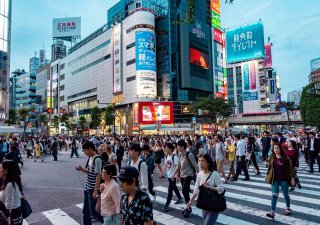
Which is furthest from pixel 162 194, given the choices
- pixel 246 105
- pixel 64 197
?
pixel 246 105

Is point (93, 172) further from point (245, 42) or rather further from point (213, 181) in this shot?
point (245, 42)

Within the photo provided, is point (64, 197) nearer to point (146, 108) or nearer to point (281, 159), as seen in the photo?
point (281, 159)

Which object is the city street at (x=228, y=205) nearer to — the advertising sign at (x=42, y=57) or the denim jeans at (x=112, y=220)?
the denim jeans at (x=112, y=220)

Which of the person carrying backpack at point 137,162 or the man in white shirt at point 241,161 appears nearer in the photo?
the person carrying backpack at point 137,162

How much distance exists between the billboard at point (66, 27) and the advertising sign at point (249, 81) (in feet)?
193

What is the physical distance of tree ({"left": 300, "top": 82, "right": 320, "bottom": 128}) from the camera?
127 feet

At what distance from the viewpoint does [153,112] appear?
186 feet

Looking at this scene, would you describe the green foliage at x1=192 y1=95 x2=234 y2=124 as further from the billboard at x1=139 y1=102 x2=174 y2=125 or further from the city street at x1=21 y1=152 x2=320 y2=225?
the city street at x1=21 y1=152 x2=320 y2=225

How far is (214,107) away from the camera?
51000 mm

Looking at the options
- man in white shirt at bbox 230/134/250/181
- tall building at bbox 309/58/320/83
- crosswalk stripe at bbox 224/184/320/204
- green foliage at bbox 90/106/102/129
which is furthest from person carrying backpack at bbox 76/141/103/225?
tall building at bbox 309/58/320/83

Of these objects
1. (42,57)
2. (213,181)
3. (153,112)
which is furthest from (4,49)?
(42,57)

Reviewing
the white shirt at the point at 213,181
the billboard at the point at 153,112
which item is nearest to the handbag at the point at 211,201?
the white shirt at the point at 213,181

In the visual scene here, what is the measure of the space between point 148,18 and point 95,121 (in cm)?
2624

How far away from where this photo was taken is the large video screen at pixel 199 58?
64.8 meters
